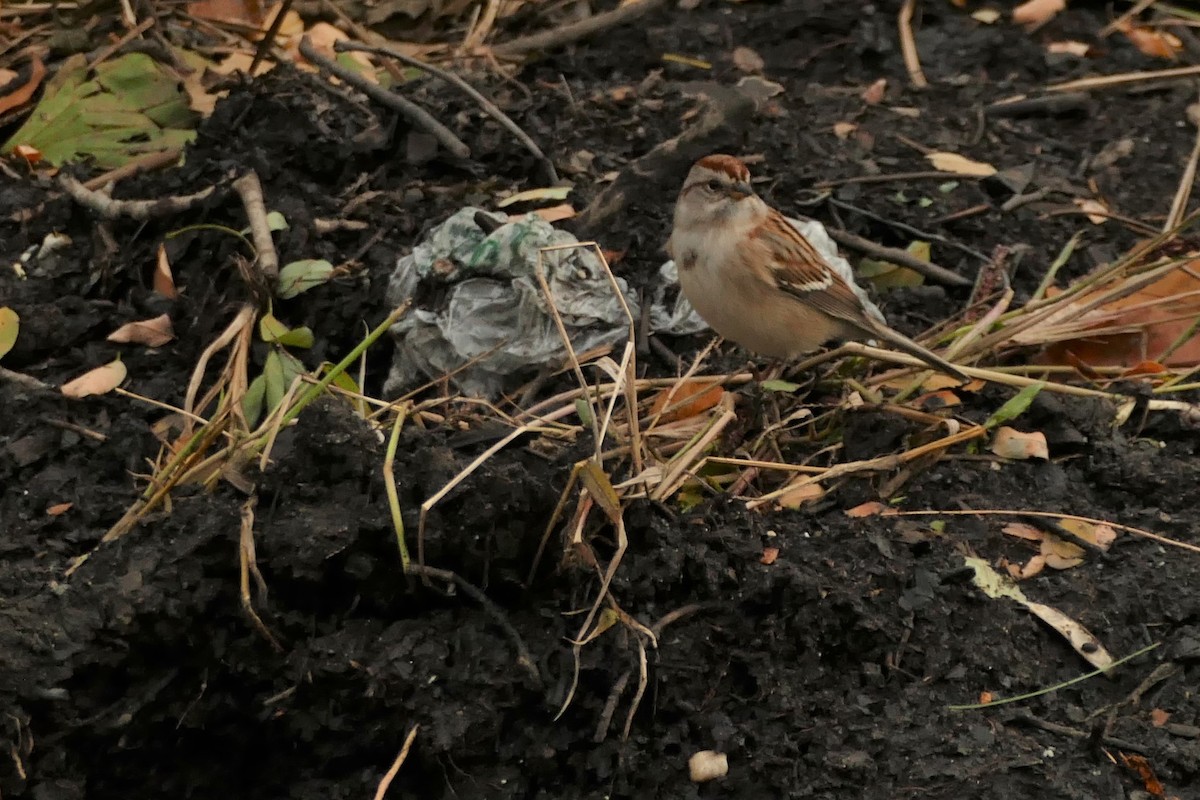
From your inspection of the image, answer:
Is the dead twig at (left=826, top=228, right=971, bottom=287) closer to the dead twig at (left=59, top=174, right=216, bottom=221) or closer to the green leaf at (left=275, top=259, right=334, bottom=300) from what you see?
the green leaf at (left=275, top=259, right=334, bottom=300)

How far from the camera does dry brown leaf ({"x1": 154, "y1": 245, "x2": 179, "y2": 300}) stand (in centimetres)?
423

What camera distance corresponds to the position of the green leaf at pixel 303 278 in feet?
13.4

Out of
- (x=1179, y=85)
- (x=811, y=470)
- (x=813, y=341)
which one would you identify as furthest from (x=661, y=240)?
(x=1179, y=85)

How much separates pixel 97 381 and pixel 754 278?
1981 millimetres

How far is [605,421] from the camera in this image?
10.1 feet

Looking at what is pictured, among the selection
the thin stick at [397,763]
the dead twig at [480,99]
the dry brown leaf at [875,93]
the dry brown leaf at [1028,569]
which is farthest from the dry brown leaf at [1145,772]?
the dry brown leaf at [875,93]

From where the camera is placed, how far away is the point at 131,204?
4.32m

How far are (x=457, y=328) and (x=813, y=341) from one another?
110cm

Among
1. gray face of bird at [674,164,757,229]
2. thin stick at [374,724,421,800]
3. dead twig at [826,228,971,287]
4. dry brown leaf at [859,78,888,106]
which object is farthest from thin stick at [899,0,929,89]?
thin stick at [374,724,421,800]

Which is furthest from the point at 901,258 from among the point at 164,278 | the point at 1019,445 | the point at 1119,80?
the point at 164,278

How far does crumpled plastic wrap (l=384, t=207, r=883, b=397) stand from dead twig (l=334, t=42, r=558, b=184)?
1.68ft

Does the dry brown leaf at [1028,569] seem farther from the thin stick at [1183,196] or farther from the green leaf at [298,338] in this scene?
the green leaf at [298,338]

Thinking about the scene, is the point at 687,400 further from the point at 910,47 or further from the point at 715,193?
the point at 910,47

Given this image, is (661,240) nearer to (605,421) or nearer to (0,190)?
(605,421)
